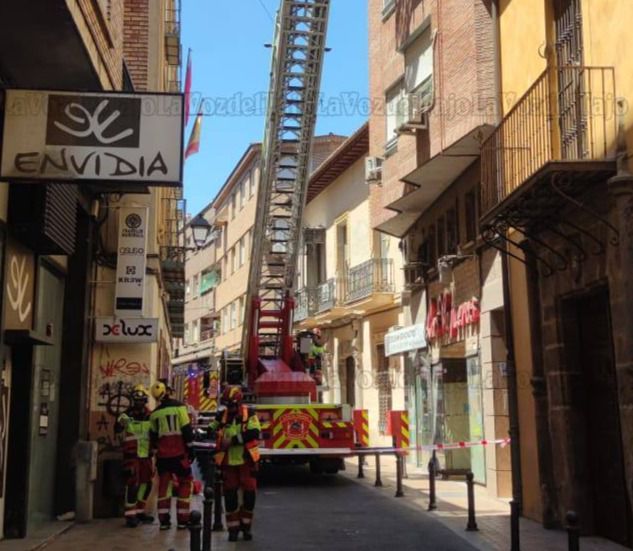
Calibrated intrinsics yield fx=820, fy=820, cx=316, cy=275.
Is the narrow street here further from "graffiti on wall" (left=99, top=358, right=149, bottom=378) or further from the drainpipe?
"graffiti on wall" (left=99, top=358, right=149, bottom=378)

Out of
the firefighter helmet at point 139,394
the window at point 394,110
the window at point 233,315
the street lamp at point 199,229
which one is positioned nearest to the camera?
the firefighter helmet at point 139,394

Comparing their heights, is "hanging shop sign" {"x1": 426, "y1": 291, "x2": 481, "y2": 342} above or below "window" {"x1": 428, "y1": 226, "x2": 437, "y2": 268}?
below

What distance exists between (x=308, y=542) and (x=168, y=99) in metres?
5.32

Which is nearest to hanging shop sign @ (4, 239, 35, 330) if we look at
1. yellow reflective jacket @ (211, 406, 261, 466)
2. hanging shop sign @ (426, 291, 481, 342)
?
yellow reflective jacket @ (211, 406, 261, 466)

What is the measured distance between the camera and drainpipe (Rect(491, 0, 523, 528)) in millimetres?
11430

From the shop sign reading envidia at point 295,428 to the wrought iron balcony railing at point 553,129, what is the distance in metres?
5.54

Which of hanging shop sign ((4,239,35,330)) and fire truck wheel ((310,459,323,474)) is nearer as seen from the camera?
hanging shop sign ((4,239,35,330))

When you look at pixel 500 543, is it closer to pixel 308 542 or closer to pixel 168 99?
pixel 308 542

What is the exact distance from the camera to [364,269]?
24328 mm

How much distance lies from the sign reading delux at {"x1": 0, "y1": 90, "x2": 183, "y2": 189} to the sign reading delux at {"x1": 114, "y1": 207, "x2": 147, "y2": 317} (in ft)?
15.4

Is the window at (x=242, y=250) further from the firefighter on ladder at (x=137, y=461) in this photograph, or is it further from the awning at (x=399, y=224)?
the firefighter on ladder at (x=137, y=461)

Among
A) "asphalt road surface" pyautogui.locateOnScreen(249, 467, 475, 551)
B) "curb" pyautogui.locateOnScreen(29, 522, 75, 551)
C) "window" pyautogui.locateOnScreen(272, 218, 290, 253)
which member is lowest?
"asphalt road surface" pyautogui.locateOnScreen(249, 467, 475, 551)

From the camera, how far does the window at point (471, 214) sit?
1467 centimetres

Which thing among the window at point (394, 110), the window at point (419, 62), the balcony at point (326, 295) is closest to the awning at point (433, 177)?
the window at point (394, 110)
